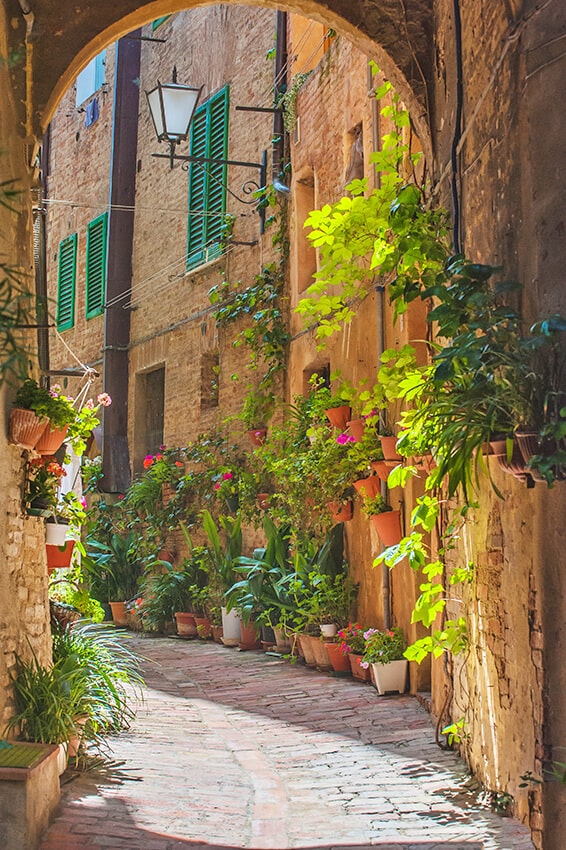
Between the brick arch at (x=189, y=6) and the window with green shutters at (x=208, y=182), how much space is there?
6.00 metres

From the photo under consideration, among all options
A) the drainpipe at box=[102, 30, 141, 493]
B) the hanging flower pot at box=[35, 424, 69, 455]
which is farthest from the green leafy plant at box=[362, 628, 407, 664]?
the drainpipe at box=[102, 30, 141, 493]

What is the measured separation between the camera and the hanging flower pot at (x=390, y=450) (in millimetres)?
7954

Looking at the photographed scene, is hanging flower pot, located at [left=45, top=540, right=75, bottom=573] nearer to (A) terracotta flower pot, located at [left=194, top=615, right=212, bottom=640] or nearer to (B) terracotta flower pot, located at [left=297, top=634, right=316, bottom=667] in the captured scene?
(B) terracotta flower pot, located at [left=297, top=634, right=316, bottom=667]

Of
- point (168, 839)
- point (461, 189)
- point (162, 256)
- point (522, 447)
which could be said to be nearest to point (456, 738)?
point (168, 839)

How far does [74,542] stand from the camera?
21.0ft

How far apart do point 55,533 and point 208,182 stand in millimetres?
8002

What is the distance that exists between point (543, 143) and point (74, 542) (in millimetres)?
3709

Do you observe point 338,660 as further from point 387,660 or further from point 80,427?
point 80,427

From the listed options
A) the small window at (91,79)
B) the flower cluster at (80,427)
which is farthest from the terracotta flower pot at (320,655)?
the small window at (91,79)

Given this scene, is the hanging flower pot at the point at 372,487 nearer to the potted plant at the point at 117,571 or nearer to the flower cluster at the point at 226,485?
the flower cluster at the point at 226,485

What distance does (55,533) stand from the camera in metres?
6.08

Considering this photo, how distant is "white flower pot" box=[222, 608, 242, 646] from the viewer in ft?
34.9

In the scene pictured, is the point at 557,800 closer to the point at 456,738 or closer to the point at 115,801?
the point at 456,738

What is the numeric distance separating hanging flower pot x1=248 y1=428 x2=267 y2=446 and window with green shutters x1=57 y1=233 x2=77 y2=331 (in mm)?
6410
